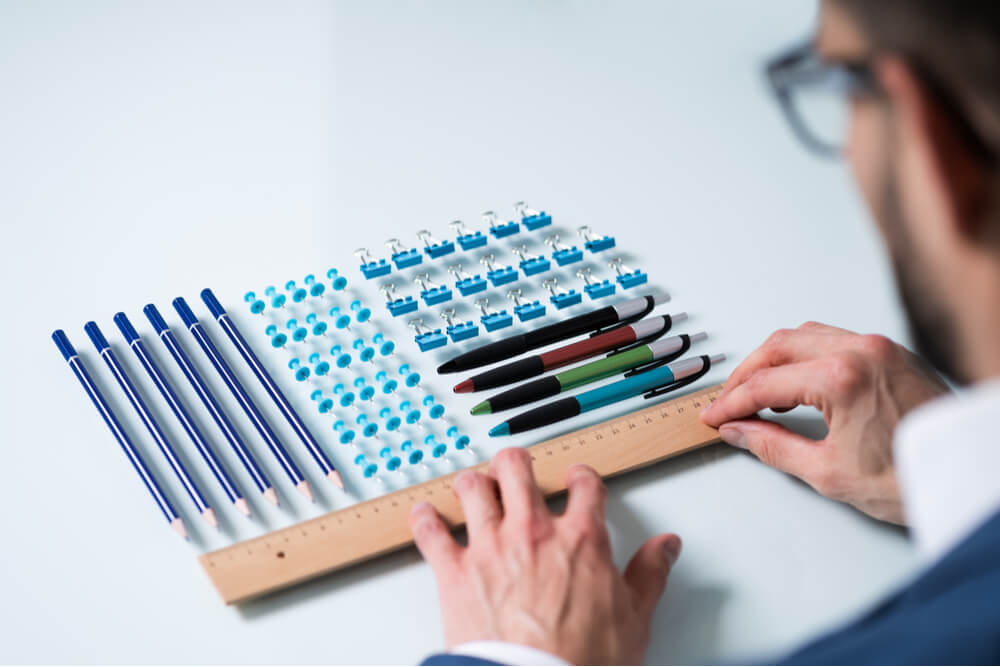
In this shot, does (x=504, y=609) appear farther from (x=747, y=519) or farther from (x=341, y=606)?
(x=747, y=519)

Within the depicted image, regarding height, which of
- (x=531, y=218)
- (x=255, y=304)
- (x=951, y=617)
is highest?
(x=255, y=304)

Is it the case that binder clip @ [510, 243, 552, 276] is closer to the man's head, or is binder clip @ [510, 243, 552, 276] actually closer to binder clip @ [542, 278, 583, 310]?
binder clip @ [542, 278, 583, 310]

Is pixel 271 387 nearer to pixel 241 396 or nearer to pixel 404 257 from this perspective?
pixel 241 396

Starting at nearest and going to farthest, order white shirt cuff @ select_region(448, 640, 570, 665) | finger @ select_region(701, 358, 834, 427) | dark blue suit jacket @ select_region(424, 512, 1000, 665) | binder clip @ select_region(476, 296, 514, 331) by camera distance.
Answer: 1. dark blue suit jacket @ select_region(424, 512, 1000, 665)
2. white shirt cuff @ select_region(448, 640, 570, 665)
3. finger @ select_region(701, 358, 834, 427)
4. binder clip @ select_region(476, 296, 514, 331)

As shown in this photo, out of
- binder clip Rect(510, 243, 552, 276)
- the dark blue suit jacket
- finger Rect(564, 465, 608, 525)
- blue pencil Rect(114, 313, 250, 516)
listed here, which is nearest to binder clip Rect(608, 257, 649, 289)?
binder clip Rect(510, 243, 552, 276)

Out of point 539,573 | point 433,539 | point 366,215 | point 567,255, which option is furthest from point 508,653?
point 366,215

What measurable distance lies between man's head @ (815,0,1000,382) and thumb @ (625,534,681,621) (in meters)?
0.51

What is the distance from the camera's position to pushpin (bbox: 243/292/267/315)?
4.95 ft

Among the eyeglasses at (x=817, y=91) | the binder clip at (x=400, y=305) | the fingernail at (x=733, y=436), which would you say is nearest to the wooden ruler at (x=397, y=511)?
the fingernail at (x=733, y=436)

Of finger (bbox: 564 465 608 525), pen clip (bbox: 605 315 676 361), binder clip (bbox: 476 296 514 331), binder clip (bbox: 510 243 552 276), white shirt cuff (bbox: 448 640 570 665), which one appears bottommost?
white shirt cuff (bbox: 448 640 570 665)

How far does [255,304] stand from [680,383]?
70 centimetres

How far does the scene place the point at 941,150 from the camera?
572 mm

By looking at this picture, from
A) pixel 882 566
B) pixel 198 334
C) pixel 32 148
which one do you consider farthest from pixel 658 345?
pixel 32 148

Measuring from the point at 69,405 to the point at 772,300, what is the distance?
1.14 metres
